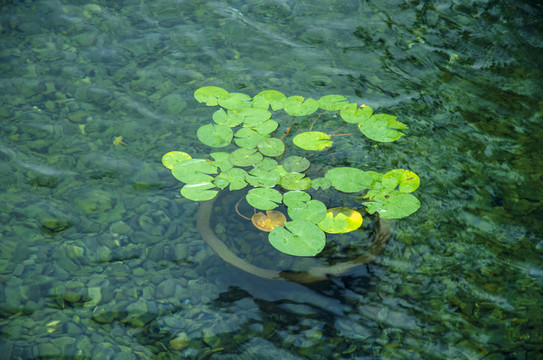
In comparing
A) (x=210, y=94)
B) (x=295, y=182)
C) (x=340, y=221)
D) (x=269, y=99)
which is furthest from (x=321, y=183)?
(x=210, y=94)

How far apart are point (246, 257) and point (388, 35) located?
6.61 feet

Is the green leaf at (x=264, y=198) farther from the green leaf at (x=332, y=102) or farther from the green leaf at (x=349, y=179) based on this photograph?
the green leaf at (x=332, y=102)

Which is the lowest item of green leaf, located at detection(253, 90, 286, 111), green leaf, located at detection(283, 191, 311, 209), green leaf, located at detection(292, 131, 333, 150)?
green leaf, located at detection(283, 191, 311, 209)

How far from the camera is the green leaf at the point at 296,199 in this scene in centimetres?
231

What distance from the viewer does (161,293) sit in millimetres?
2170

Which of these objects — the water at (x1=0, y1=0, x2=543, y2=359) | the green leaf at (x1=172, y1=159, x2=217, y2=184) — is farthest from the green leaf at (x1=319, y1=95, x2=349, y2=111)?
the green leaf at (x1=172, y1=159, x2=217, y2=184)

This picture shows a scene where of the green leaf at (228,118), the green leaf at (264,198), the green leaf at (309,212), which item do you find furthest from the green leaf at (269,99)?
the green leaf at (309,212)

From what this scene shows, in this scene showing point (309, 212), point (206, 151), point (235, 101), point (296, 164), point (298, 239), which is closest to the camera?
point (298, 239)

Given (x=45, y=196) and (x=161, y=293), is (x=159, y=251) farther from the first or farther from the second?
(x=45, y=196)

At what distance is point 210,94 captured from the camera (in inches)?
118

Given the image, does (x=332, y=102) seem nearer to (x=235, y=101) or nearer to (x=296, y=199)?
(x=235, y=101)

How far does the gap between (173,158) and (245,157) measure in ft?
1.25

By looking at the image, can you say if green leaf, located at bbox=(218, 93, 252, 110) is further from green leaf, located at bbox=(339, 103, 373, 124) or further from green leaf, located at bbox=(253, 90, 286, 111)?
green leaf, located at bbox=(339, 103, 373, 124)

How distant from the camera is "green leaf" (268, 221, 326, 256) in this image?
212 centimetres
